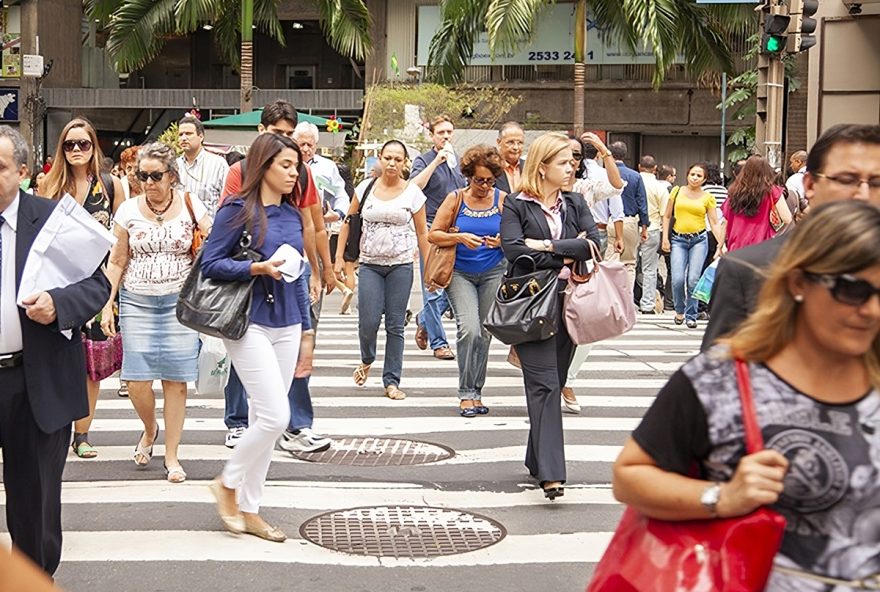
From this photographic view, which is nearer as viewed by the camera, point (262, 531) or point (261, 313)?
point (262, 531)

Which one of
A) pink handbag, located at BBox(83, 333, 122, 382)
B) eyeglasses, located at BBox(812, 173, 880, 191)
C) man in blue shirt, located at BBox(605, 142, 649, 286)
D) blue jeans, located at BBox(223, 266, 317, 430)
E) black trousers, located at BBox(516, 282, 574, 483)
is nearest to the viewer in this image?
eyeglasses, located at BBox(812, 173, 880, 191)

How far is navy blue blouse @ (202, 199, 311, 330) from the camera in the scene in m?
6.66

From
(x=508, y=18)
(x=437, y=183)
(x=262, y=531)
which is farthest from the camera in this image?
(x=508, y=18)

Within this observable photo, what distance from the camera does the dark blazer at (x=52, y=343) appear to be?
4.90 meters

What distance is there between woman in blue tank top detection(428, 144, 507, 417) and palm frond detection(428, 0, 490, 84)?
24.9 m

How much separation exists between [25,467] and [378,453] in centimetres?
387

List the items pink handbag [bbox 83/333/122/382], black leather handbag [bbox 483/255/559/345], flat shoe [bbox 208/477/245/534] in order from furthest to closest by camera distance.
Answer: pink handbag [bbox 83/333/122/382]
black leather handbag [bbox 483/255/559/345]
flat shoe [bbox 208/477/245/534]

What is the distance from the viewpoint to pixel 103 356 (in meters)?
8.37

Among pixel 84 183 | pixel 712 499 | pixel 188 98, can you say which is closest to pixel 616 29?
pixel 188 98

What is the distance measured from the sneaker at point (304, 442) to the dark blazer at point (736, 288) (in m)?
5.21

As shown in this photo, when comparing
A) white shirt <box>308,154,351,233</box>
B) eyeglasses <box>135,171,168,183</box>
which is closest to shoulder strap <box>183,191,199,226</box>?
eyeglasses <box>135,171,168,183</box>

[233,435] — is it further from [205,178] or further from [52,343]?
[52,343]

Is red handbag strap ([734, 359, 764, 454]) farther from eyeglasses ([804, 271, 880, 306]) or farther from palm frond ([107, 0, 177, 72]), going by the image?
palm frond ([107, 0, 177, 72])

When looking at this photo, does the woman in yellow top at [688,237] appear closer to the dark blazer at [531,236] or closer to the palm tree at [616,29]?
the dark blazer at [531,236]
